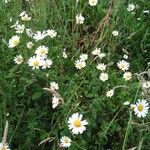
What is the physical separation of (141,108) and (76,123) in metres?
0.35

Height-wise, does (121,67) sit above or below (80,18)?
below

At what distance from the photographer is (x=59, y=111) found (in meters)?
2.30

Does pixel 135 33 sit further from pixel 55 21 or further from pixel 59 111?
pixel 59 111

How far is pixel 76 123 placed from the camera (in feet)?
7.06

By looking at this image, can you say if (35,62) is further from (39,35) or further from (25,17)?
(25,17)

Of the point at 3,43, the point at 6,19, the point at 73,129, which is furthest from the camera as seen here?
the point at 6,19

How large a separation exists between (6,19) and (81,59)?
1.92 feet

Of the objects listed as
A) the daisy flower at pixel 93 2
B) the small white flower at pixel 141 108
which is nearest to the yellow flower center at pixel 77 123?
the small white flower at pixel 141 108

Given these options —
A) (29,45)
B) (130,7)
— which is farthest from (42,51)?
(130,7)

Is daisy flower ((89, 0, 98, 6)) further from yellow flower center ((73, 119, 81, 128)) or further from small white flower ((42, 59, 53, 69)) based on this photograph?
yellow flower center ((73, 119, 81, 128))

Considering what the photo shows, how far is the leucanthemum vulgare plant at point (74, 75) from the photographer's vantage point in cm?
222

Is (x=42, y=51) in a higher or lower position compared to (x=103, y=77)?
higher

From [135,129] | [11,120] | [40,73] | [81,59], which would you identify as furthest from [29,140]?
[81,59]

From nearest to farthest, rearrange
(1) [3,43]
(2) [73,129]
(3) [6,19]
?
(2) [73,129]
(1) [3,43]
(3) [6,19]
